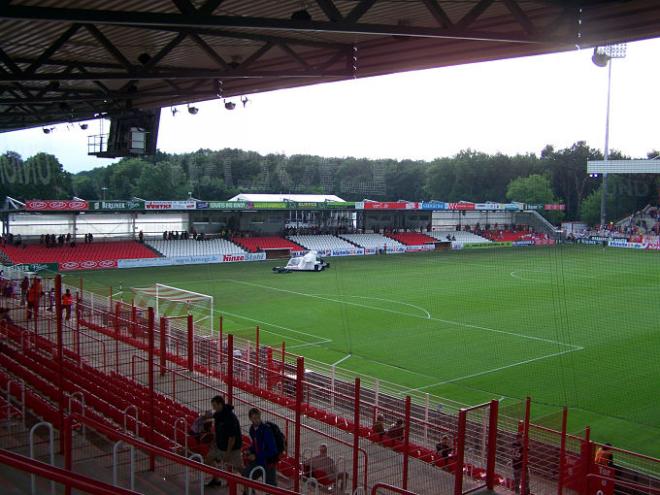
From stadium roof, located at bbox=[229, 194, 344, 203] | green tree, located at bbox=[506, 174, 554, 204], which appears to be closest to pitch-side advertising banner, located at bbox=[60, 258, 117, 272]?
stadium roof, located at bbox=[229, 194, 344, 203]

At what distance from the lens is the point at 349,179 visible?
5650cm

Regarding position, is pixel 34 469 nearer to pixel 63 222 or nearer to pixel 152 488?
pixel 152 488

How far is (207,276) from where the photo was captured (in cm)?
3556

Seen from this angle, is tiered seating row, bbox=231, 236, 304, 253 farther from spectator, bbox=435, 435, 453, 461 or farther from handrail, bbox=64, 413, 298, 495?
handrail, bbox=64, 413, 298, 495

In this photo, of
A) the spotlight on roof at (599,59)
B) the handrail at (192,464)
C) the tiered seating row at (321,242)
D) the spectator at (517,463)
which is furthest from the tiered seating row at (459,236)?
the handrail at (192,464)

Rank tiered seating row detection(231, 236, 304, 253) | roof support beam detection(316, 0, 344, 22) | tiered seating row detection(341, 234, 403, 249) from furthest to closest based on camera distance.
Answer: tiered seating row detection(341, 234, 403, 249), tiered seating row detection(231, 236, 304, 253), roof support beam detection(316, 0, 344, 22)

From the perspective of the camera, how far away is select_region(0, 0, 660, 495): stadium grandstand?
6.16 metres

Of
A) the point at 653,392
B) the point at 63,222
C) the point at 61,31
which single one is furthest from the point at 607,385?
the point at 63,222

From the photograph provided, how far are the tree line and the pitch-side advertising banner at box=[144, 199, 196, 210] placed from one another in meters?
2.87

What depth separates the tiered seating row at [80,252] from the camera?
35.4 meters

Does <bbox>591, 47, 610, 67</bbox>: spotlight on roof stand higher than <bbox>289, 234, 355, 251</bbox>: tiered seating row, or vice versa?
<bbox>591, 47, 610, 67</bbox>: spotlight on roof

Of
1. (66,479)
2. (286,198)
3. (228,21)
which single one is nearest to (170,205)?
(286,198)

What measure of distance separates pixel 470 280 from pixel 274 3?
31.0m

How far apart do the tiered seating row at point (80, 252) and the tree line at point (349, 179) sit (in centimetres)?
367
